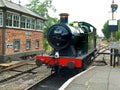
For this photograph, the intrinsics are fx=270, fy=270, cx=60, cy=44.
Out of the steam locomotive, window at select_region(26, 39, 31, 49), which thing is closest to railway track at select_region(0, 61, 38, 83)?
the steam locomotive

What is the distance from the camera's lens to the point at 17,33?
25.3m

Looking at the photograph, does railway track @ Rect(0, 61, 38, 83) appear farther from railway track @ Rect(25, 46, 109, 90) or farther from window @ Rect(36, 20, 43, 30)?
window @ Rect(36, 20, 43, 30)

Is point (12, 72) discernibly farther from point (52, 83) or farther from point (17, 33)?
point (17, 33)

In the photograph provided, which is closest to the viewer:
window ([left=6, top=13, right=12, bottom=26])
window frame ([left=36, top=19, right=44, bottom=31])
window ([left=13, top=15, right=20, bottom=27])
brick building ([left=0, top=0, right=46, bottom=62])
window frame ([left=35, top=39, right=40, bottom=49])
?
brick building ([left=0, top=0, right=46, bottom=62])

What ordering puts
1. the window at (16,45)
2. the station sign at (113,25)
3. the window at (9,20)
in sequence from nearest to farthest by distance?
the station sign at (113,25) < the window at (9,20) < the window at (16,45)

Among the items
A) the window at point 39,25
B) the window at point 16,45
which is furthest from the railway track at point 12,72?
the window at point 39,25

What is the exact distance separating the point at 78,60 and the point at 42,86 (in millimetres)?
2118

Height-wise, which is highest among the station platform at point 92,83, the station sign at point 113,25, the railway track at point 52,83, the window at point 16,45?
the station sign at point 113,25

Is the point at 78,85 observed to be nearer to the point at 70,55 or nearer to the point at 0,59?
the point at 70,55

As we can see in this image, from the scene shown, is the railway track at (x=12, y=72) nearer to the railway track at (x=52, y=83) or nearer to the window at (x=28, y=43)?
the railway track at (x=52, y=83)

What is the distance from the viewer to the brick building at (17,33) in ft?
74.2

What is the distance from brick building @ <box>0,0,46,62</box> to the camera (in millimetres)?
22625

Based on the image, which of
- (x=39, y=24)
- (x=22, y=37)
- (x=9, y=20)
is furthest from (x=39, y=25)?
(x=9, y=20)

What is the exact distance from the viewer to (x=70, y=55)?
13.8m
